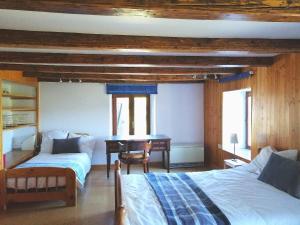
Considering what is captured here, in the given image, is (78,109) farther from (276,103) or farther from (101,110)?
(276,103)

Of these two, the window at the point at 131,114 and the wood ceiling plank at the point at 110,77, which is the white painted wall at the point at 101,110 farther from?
the wood ceiling plank at the point at 110,77

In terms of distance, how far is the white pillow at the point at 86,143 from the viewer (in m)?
5.34

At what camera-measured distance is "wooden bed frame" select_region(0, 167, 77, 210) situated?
3572mm

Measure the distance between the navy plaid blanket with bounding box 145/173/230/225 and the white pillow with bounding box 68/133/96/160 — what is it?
99.8 inches

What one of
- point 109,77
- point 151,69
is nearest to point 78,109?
point 109,77

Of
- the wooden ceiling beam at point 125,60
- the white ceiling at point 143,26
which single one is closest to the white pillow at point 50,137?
the wooden ceiling beam at point 125,60

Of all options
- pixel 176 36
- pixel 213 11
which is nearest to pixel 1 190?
pixel 176 36

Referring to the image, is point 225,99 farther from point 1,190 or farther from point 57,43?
point 1,190

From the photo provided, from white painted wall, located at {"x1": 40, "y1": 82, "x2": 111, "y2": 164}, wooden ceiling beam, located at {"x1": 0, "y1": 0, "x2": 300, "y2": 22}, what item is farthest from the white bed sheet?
wooden ceiling beam, located at {"x1": 0, "y1": 0, "x2": 300, "y2": 22}

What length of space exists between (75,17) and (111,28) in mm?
384

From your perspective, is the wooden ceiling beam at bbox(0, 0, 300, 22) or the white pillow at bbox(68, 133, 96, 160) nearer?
the wooden ceiling beam at bbox(0, 0, 300, 22)

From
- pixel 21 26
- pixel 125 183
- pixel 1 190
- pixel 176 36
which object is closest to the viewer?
pixel 21 26

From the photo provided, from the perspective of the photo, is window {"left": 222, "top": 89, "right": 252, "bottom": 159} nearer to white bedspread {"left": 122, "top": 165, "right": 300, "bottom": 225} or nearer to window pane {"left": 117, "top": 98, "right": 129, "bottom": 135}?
white bedspread {"left": 122, "top": 165, "right": 300, "bottom": 225}

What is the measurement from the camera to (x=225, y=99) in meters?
5.29
